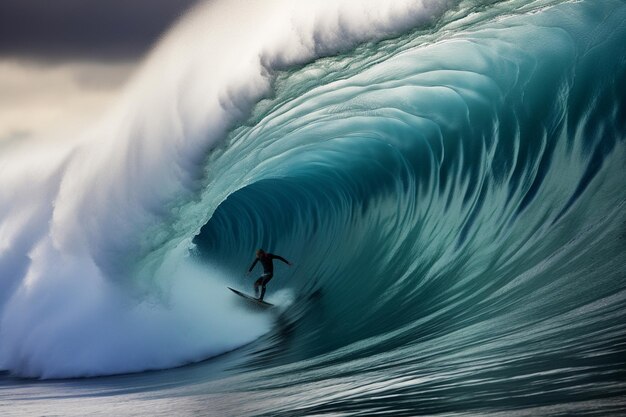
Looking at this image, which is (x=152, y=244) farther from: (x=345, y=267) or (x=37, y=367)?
(x=345, y=267)

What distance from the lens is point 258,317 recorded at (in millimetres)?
10242

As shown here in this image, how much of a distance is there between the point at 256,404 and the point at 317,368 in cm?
129

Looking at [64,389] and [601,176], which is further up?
[601,176]

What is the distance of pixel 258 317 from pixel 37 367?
A: 2.73 metres

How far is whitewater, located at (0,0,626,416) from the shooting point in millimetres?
5547

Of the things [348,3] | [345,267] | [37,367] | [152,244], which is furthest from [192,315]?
[348,3]

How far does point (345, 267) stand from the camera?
11.1 m

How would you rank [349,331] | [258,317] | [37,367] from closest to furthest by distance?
[349,331]
[37,367]
[258,317]

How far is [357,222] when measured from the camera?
476 inches

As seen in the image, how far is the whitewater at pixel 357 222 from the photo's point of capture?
5.55 metres

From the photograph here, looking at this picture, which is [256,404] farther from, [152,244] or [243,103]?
[152,244]

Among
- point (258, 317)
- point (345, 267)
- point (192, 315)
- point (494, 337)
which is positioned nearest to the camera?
point (494, 337)

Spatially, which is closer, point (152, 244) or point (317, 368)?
point (317, 368)

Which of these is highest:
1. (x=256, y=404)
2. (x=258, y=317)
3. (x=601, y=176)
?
(x=601, y=176)
